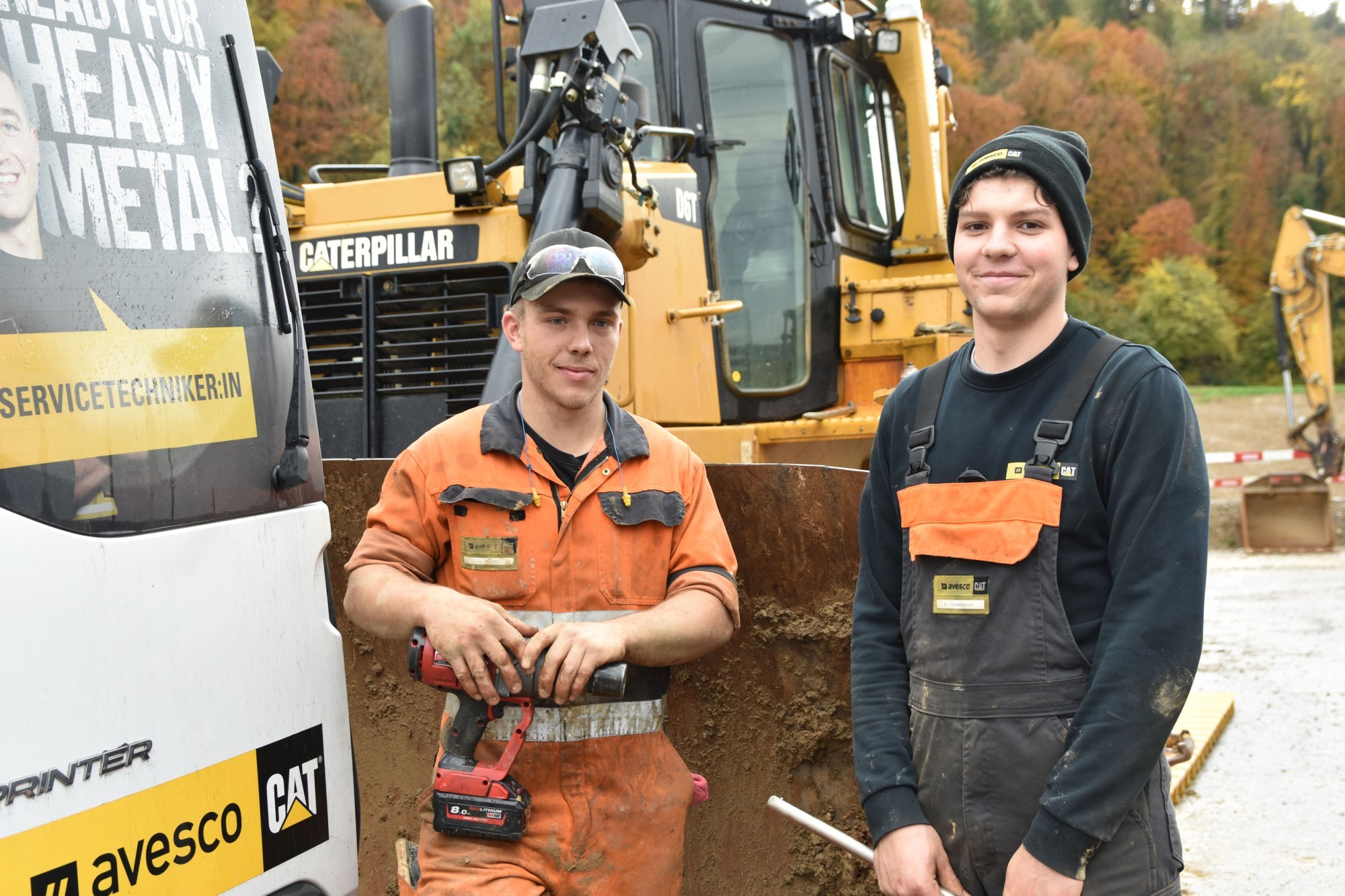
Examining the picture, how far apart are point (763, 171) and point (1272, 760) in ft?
11.8

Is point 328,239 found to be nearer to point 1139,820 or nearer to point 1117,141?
point 1139,820

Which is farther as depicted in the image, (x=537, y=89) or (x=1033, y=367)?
(x=537, y=89)

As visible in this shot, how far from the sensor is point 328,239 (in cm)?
505

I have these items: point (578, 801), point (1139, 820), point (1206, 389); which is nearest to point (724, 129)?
point (578, 801)

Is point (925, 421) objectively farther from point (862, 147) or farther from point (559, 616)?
point (862, 147)

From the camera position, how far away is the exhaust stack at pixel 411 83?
554cm

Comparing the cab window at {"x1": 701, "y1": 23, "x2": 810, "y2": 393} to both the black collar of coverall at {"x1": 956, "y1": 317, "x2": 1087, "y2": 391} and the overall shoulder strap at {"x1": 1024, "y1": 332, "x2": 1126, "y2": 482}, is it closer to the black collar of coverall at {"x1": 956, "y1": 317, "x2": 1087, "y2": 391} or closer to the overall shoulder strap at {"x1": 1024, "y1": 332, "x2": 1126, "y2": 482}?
the black collar of coverall at {"x1": 956, "y1": 317, "x2": 1087, "y2": 391}

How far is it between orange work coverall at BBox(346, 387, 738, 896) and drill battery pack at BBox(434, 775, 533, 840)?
57mm

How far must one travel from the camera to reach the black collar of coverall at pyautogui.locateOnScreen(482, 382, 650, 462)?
2.35 meters

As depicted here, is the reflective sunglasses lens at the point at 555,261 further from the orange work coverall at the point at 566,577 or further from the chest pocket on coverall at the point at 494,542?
the chest pocket on coverall at the point at 494,542

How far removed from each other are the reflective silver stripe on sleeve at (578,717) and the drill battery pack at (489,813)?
0.10m

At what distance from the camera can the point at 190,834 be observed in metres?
1.87

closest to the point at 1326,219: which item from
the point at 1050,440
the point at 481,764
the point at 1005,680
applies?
the point at 1050,440

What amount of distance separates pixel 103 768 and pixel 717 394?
4142mm
